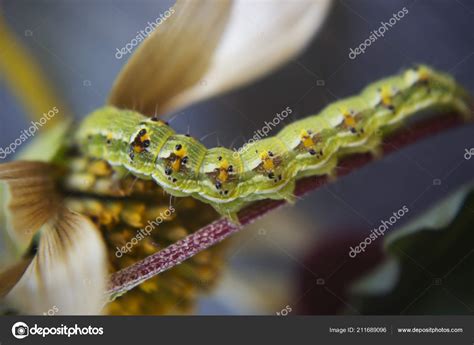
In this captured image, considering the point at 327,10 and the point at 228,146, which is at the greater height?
the point at 327,10

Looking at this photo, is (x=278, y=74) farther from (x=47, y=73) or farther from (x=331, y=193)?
(x=47, y=73)

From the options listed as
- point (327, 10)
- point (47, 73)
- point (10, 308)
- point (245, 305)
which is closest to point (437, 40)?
point (327, 10)

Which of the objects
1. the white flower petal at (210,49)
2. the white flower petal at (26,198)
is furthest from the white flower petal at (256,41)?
the white flower petal at (26,198)

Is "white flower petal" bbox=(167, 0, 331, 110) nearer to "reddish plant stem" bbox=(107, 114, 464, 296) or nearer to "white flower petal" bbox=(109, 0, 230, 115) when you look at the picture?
"white flower petal" bbox=(109, 0, 230, 115)
